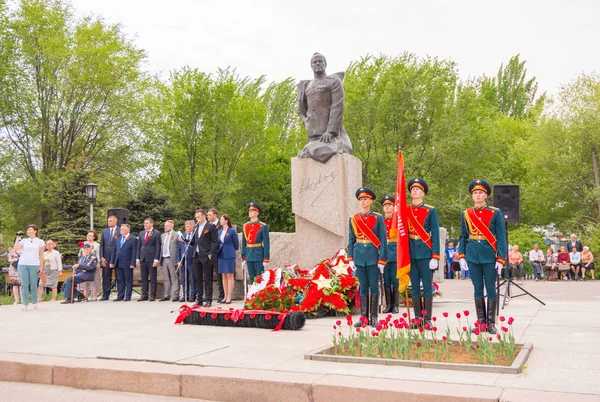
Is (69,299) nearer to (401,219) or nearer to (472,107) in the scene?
(401,219)

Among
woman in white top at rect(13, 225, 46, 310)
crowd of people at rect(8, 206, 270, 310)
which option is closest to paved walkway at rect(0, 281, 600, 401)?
woman in white top at rect(13, 225, 46, 310)

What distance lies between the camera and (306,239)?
12.8 metres

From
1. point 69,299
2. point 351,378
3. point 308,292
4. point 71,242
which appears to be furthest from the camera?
point 71,242

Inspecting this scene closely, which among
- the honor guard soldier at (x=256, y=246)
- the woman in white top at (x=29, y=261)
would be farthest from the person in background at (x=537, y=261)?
the woman in white top at (x=29, y=261)

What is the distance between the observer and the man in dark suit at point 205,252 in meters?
13.0

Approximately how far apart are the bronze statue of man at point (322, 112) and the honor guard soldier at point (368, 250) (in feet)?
12.6

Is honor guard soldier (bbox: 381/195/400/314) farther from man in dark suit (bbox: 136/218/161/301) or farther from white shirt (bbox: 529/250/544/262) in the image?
white shirt (bbox: 529/250/544/262)

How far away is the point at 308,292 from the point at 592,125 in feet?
110

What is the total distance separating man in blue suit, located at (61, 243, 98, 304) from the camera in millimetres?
15852

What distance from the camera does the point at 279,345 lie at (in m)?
7.46

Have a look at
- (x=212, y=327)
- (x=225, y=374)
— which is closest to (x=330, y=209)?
(x=212, y=327)

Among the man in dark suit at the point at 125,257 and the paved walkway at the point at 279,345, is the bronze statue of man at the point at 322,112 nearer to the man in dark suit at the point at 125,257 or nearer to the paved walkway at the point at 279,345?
the paved walkway at the point at 279,345

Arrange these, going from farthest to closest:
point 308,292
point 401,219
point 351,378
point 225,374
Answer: point 308,292, point 401,219, point 225,374, point 351,378

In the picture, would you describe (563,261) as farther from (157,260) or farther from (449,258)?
(157,260)
